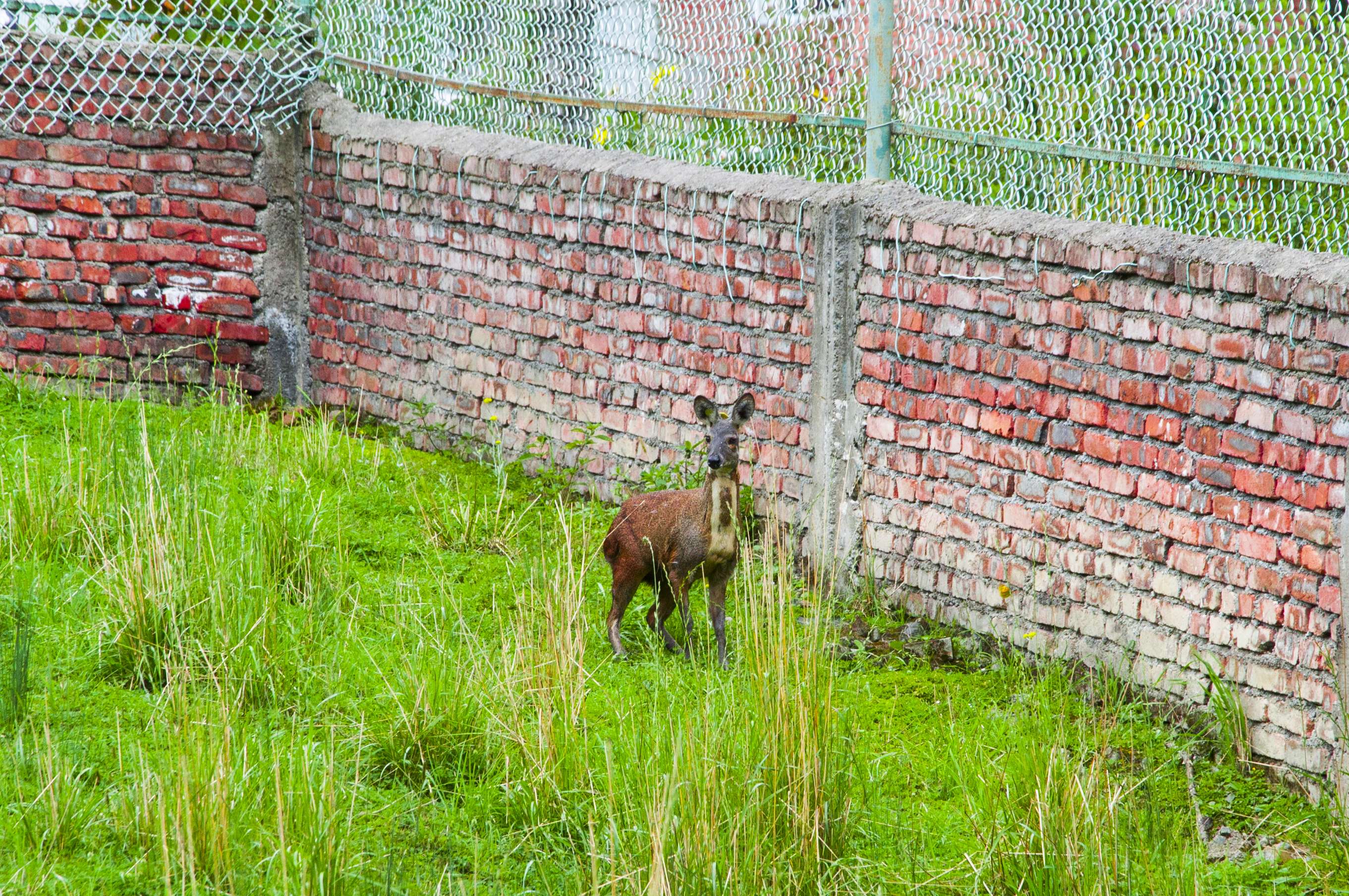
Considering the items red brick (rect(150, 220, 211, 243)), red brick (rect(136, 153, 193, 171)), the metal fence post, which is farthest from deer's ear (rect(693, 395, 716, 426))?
red brick (rect(136, 153, 193, 171))

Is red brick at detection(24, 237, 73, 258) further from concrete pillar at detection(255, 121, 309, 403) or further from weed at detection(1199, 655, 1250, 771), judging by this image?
weed at detection(1199, 655, 1250, 771)

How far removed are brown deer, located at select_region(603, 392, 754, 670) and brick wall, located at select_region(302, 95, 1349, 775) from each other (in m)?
0.92

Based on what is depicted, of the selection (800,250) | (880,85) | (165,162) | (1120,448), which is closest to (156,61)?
(165,162)

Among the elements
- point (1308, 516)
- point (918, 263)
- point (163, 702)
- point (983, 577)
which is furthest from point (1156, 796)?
point (163, 702)

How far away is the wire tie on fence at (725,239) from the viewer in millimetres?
6617

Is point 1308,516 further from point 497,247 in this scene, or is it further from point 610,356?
point 497,247

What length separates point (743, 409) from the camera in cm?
534

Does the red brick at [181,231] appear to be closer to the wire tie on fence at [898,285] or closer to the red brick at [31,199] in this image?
the red brick at [31,199]

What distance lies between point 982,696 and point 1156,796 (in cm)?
106

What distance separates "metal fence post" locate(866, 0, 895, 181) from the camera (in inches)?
245

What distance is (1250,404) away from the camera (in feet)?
16.2

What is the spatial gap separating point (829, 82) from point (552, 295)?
175 cm

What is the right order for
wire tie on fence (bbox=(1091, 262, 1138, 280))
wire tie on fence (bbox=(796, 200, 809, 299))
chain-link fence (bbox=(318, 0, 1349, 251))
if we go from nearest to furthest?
chain-link fence (bbox=(318, 0, 1349, 251)), wire tie on fence (bbox=(1091, 262, 1138, 280)), wire tie on fence (bbox=(796, 200, 809, 299))

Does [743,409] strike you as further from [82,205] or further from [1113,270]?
[82,205]
